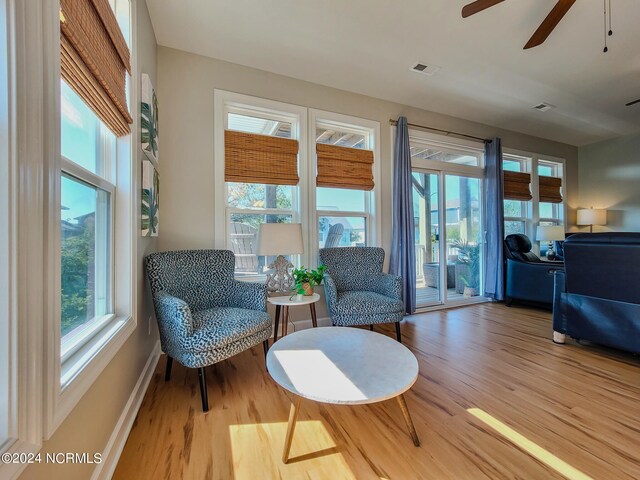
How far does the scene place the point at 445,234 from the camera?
3.91 metres

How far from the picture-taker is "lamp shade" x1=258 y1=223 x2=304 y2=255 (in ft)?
7.64

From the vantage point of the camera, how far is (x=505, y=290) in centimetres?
404

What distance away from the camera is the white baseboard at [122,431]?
3.71 ft

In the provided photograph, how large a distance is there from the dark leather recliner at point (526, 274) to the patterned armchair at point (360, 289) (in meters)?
2.29

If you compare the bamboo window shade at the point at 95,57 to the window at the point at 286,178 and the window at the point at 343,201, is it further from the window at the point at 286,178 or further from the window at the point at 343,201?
the window at the point at 343,201

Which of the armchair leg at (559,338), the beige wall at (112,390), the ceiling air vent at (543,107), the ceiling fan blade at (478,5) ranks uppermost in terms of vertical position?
the ceiling air vent at (543,107)

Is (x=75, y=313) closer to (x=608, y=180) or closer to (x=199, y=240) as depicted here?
(x=199, y=240)

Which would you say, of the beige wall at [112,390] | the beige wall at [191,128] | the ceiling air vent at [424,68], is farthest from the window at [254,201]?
the ceiling air vent at [424,68]

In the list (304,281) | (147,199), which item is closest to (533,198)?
(304,281)

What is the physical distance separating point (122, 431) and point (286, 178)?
225cm

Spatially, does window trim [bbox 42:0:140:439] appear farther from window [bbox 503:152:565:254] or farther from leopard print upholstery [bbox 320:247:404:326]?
window [bbox 503:152:565:254]

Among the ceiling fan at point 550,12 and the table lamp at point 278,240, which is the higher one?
the ceiling fan at point 550,12

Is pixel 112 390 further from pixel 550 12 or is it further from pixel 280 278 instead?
pixel 550 12

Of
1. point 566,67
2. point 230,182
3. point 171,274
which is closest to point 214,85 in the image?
point 230,182
